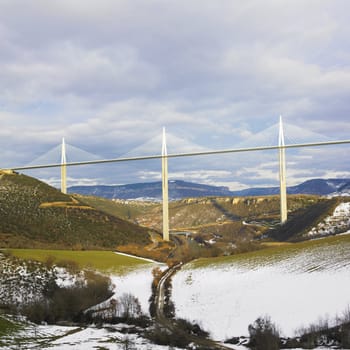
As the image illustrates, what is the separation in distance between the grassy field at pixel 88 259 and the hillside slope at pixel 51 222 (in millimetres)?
4171

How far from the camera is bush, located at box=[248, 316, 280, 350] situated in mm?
18086

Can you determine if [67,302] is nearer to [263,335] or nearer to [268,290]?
[268,290]

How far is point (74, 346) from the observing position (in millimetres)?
18031

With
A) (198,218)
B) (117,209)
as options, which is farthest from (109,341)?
(117,209)

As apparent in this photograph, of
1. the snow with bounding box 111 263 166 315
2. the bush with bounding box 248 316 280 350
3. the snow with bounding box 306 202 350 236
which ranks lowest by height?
the bush with bounding box 248 316 280 350

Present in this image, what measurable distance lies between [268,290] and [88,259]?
15088 mm

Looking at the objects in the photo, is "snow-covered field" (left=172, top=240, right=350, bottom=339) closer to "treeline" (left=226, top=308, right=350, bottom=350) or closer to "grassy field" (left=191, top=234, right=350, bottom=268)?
"grassy field" (left=191, top=234, right=350, bottom=268)

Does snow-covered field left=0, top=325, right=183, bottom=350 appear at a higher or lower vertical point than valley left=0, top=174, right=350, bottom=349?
lower

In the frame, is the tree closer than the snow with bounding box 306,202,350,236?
Yes

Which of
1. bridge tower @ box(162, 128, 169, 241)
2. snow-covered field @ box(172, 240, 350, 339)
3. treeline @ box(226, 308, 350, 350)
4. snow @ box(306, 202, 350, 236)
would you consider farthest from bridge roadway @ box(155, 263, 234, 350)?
snow @ box(306, 202, 350, 236)

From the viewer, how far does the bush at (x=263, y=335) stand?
1809cm

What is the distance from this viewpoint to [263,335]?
60.9ft

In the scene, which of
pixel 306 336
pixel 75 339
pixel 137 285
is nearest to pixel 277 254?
pixel 137 285

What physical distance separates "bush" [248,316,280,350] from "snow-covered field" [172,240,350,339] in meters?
0.69
